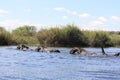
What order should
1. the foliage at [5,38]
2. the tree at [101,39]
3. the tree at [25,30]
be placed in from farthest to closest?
the tree at [25,30] < the tree at [101,39] < the foliage at [5,38]

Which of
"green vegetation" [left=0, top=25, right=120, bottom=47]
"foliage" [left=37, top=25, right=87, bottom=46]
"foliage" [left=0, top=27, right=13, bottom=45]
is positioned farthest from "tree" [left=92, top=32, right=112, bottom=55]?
"foliage" [left=0, top=27, right=13, bottom=45]

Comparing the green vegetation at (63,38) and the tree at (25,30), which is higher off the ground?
the tree at (25,30)

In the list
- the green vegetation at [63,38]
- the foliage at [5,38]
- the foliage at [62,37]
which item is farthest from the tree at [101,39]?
the foliage at [5,38]

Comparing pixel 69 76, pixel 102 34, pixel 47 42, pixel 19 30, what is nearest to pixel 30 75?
pixel 69 76

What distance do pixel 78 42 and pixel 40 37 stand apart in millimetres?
6992

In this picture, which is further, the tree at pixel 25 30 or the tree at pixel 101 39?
the tree at pixel 25 30

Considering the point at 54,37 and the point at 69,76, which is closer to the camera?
the point at 69,76

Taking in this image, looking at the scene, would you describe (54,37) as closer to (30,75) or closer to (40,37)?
(40,37)

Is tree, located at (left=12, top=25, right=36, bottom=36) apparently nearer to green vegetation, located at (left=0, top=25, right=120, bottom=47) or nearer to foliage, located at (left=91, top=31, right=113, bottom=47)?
green vegetation, located at (left=0, top=25, right=120, bottom=47)

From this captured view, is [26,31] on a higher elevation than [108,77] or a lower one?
higher

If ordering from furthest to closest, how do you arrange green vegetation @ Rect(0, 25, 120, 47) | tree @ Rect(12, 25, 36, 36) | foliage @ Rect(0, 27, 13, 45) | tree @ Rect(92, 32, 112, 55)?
tree @ Rect(12, 25, 36, 36) → tree @ Rect(92, 32, 112, 55) → green vegetation @ Rect(0, 25, 120, 47) → foliage @ Rect(0, 27, 13, 45)

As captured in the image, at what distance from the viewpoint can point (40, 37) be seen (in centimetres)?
6725

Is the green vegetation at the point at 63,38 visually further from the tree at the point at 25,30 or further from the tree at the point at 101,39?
the tree at the point at 25,30

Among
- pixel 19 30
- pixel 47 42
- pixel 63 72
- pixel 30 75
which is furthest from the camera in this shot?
pixel 19 30
